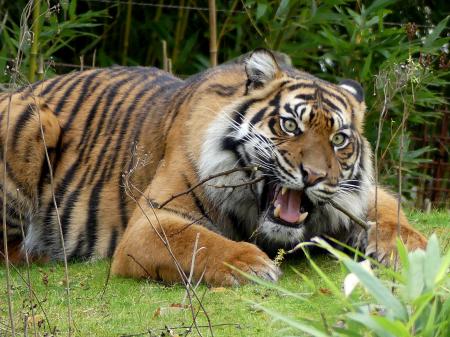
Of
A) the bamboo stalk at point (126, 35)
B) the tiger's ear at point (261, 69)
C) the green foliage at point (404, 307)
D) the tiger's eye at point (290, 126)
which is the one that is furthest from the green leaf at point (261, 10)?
the green foliage at point (404, 307)

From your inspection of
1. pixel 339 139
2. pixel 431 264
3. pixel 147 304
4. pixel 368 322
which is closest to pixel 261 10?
pixel 339 139

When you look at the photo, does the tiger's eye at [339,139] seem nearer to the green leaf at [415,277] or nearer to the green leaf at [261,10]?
the green leaf at [415,277]

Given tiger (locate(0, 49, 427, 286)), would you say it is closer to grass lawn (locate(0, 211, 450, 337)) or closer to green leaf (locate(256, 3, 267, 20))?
grass lawn (locate(0, 211, 450, 337))

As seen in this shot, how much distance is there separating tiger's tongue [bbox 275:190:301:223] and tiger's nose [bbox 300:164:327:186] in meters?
0.20

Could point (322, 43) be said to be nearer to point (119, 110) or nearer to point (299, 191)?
point (119, 110)

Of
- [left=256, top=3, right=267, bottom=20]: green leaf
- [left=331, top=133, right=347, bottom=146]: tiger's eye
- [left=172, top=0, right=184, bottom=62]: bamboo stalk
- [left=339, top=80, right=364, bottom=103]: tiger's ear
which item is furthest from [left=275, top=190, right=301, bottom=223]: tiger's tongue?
[left=172, top=0, right=184, bottom=62]: bamboo stalk

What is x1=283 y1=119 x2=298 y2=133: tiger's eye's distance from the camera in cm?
522

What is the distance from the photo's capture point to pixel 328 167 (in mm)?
5059

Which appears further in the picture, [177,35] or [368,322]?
[177,35]

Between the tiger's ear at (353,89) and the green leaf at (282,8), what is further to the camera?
the green leaf at (282,8)

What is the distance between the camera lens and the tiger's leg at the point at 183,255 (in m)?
4.89

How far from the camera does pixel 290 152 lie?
16.6 ft

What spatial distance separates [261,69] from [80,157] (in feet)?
4.48

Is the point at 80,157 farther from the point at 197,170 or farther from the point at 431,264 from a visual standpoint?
the point at 431,264
